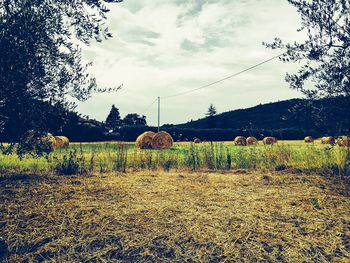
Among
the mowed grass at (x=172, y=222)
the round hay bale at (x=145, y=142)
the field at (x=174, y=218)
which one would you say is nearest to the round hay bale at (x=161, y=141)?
the round hay bale at (x=145, y=142)

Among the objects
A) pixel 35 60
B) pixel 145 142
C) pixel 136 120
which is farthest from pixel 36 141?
pixel 136 120

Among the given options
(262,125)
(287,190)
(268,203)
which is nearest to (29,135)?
(268,203)

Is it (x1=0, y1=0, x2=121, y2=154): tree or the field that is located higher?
(x1=0, y1=0, x2=121, y2=154): tree

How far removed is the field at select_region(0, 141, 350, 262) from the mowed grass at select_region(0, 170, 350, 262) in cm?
1

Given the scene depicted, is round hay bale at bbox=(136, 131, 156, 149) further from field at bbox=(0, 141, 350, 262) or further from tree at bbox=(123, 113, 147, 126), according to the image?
tree at bbox=(123, 113, 147, 126)

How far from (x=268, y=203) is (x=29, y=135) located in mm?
5296

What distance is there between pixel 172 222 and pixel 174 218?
160 mm

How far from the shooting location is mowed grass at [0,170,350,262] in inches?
148

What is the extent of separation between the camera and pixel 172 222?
4.47m

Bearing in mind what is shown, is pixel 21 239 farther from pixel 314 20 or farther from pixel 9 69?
pixel 314 20

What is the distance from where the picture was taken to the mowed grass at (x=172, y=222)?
148 inches

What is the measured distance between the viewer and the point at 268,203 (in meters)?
5.42

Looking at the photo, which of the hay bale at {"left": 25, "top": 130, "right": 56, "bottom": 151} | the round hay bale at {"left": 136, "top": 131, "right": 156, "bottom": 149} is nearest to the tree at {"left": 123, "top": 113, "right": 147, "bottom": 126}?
the round hay bale at {"left": 136, "top": 131, "right": 156, "bottom": 149}

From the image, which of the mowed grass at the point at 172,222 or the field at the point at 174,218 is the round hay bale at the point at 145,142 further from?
the mowed grass at the point at 172,222
